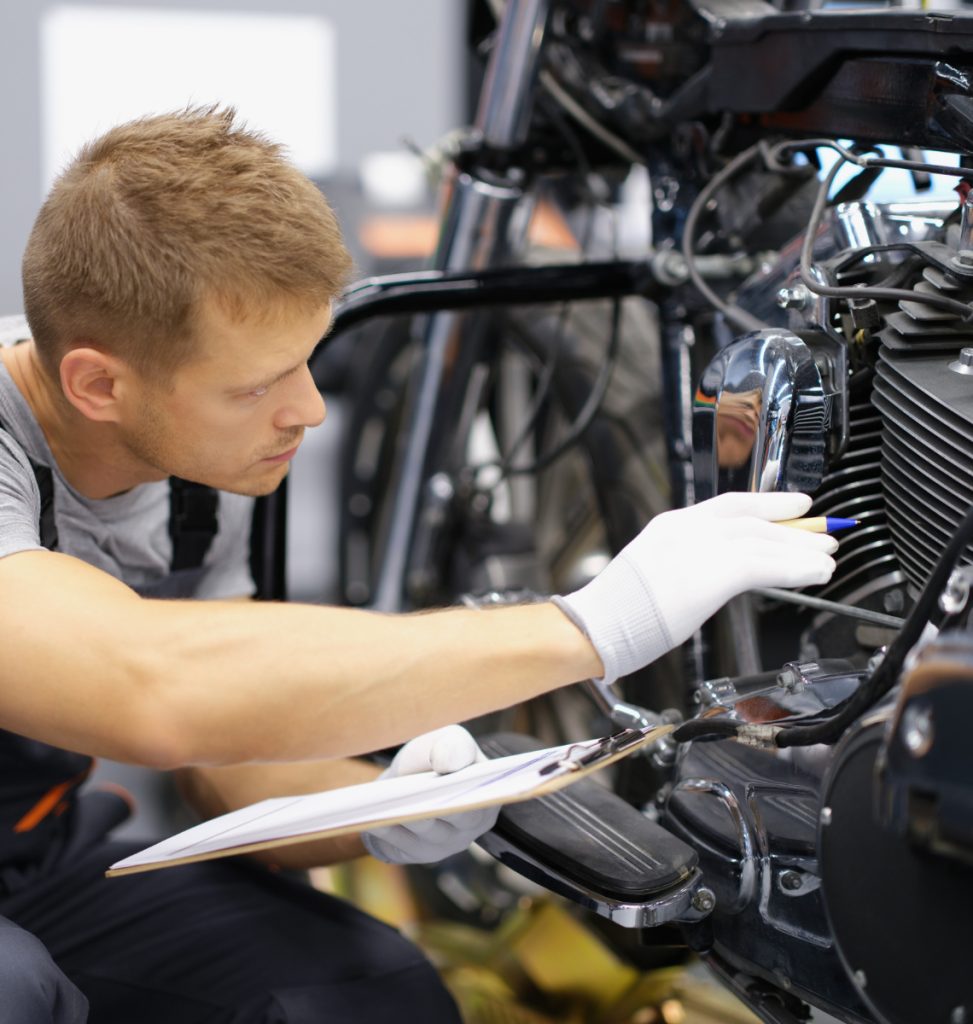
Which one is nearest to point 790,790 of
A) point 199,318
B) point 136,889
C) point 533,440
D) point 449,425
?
point 199,318

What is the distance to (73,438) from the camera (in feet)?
3.11

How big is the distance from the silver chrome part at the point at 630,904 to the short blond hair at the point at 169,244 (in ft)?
1.28

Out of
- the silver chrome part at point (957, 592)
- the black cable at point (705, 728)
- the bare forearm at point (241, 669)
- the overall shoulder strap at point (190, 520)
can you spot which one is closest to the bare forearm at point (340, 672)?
the bare forearm at point (241, 669)

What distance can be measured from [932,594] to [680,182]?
2.18 feet

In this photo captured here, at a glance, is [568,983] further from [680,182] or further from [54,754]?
[680,182]

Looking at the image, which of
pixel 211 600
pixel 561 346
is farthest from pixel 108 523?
pixel 561 346

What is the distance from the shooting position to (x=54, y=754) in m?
1.07

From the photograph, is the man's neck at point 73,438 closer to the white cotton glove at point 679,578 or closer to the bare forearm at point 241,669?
the bare forearm at point 241,669

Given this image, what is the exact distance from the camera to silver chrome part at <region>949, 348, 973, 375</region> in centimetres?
79

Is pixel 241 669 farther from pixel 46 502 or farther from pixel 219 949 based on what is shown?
pixel 219 949

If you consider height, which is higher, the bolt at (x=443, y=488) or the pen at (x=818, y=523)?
the pen at (x=818, y=523)

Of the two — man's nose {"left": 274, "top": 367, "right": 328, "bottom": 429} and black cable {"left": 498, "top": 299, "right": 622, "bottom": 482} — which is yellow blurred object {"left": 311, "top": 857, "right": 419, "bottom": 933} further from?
man's nose {"left": 274, "top": 367, "right": 328, "bottom": 429}

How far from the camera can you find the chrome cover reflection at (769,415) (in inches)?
32.5

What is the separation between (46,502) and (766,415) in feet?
1.66
